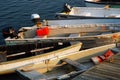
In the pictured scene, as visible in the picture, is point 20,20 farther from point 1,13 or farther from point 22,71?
point 22,71

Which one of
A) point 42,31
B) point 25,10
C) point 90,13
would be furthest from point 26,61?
point 25,10

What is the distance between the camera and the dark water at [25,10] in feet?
87.1

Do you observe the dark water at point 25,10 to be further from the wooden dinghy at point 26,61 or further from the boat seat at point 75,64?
the boat seat at point 75,64

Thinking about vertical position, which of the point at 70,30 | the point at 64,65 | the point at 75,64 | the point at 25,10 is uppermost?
the point at 25,10

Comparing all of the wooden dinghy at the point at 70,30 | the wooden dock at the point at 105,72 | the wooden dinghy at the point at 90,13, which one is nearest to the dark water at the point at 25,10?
the wooden dinghy at the point at 90,13

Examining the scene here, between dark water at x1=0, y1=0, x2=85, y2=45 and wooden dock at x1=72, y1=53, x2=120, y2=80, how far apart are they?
41.5 feet

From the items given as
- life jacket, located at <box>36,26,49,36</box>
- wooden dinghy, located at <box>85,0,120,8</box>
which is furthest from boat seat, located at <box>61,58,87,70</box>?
wooden dinghy, located at <box>85,0,120,8</box>

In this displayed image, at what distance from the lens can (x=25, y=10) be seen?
97.1 feet

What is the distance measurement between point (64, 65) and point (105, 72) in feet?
12.2

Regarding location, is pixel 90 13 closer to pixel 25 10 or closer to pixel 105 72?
pixel 25 10

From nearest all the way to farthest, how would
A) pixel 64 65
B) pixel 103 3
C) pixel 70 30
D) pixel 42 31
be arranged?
pixel 64 65 → pixel 42 31 → pixel 70 30 → pixel 103 3

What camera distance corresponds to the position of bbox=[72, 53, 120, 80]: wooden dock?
1295 cm

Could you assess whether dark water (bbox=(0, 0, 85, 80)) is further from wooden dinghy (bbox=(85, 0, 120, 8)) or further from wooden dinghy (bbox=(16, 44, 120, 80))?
wooden dinghy (bbox=(16, 44, 120, 80))

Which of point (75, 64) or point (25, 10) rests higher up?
point (25, 10)
